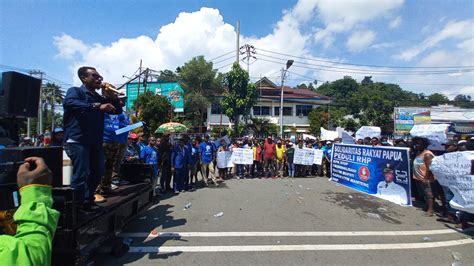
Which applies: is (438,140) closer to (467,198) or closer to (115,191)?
(467,198)

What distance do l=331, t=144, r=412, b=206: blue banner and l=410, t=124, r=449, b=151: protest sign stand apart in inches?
56.1

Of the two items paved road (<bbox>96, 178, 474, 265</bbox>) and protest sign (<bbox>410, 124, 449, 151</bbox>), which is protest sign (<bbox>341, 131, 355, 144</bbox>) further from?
paved road (<bbox>96, 178, 474, 265</bbox>)

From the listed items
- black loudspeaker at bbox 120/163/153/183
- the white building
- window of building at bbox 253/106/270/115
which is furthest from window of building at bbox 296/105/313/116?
black loudspeaker at bbox 120/163/153/183

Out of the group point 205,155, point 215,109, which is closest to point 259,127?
point 215,109

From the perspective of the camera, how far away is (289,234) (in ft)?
16.8

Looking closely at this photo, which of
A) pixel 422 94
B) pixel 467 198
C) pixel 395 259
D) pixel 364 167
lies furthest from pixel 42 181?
pixel 422 94

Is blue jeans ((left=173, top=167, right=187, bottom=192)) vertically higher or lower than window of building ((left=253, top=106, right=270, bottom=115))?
lower

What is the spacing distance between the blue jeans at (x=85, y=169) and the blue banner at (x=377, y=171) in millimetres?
6629

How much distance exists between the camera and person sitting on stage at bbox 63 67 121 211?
3541 mm

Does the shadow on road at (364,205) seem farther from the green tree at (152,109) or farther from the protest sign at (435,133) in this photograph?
the green tree at (152,109)

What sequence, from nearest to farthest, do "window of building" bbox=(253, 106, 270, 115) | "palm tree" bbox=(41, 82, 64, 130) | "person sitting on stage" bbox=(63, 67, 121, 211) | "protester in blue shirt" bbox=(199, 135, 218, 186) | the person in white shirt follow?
"person sitting on stage" bbox=(63, 67, 121, 211) → the person in white shirt → "protester in blue shirt" bbox=(199, 135, 218, 186) → "window of building" bbox=(253, 106, 270, 115) → "palm tree" bbox=(41, 82, 64, 130)

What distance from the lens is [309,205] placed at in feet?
24.0

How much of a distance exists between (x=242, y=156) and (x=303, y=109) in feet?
94.5

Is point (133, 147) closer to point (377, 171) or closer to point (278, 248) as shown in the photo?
point (278, 248)
